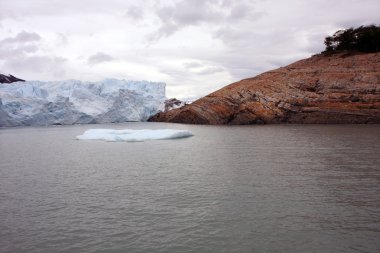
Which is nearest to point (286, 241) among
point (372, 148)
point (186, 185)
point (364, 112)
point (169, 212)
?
point (169, 212)

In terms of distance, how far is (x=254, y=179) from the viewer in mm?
8570

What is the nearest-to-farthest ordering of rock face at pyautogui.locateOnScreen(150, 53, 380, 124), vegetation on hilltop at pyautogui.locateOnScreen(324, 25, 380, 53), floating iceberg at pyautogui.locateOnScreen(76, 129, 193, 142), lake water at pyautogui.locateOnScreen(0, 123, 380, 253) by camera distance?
lake water at pyautogui.locateOnScreen(0, 123, 380, 253) → floating iceberg at pyautogui.locateOnScreen(76, 129, 193, 142) → rock face at pyautogui.locateOnScreen(150, 53, 380, 124) → vegetation on hilltop at pyautogui.locateOnScreen(324, 25, 380, 53)

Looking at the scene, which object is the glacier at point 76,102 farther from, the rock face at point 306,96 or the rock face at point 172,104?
the rock face at point 306,96

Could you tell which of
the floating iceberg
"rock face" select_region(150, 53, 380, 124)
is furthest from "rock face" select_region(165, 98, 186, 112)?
the floating iceberg

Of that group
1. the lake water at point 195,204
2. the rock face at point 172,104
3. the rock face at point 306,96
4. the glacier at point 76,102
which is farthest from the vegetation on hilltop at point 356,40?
the lake water at point 195,204

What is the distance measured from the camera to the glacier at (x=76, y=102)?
36.8 metres

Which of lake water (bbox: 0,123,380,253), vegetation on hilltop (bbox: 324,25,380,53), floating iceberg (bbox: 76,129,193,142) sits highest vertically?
vegetation on hilltop (bbox: 324,25,380,53)

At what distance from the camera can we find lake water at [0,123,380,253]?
5000 mm

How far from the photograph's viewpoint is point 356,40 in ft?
116

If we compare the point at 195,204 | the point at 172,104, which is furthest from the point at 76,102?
the point at 195,204

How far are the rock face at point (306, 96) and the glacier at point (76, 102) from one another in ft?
34.9

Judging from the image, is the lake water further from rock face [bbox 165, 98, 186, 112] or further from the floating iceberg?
rock face [bbox 165, 98, 186, 112]

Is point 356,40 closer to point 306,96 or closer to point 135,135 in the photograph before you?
point 306,96

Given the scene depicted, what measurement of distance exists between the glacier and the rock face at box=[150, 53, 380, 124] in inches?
419
